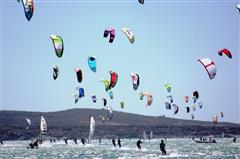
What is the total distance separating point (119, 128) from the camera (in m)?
167

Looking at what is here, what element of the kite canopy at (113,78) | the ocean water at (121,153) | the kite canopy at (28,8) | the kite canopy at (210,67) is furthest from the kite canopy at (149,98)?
the kite canopy at (28,8)

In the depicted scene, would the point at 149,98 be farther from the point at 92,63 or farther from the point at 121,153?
the point at 92,63

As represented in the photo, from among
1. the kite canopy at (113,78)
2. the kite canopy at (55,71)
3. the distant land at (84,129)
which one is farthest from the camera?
the distant land at (84,129)

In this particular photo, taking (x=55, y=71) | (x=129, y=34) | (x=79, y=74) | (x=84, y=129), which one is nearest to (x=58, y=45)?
(x=55, y=71)

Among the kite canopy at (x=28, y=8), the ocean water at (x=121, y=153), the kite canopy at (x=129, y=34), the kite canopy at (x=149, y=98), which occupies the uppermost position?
the kite canopy at (x=129, y=34)

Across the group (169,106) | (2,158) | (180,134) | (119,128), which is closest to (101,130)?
(119,128)

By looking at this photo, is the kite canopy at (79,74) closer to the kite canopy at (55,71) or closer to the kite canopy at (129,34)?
the kite canopy at (55,71)

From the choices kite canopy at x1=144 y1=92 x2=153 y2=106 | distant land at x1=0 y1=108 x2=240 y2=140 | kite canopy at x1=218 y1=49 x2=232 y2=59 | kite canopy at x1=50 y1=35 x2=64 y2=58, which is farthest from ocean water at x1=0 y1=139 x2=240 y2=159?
distant land at x1=0 y1=108 x2=240 y2=140

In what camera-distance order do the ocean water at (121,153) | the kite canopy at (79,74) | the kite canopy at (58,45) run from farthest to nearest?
the ocean water at (121,153) → the kite canopy at (79,74) → the kite canopy at (58,45)

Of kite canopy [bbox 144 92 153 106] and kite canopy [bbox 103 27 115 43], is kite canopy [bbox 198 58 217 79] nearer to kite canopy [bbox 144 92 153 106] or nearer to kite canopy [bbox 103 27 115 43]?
→ kite canopy [bbox 103 27 115 43]

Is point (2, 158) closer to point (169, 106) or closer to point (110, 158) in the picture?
point (110, 158)

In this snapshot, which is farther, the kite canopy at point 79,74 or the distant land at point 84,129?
the distant land at point 84,129

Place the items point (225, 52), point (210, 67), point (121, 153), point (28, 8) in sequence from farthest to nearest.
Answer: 1. point (121, 153)
2. point (225, 52)
3. point (210, 67)
4. point (28, 8)

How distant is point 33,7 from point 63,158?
655 inches
